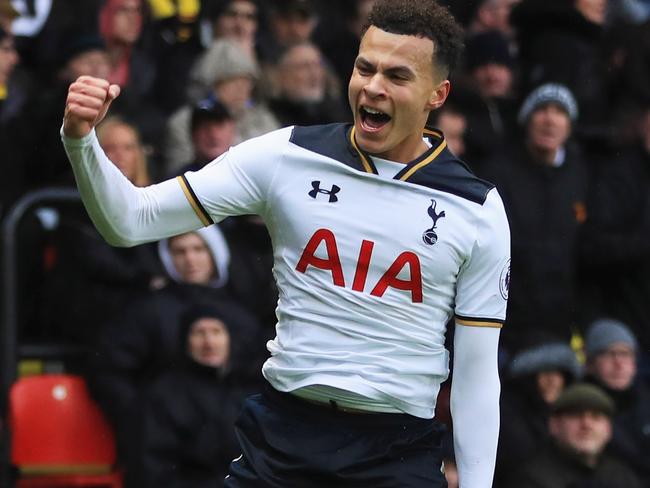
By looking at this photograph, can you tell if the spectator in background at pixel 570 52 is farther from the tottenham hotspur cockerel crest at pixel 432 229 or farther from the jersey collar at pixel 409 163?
the tottenham hotspur cockerel crest at pixel 432 229

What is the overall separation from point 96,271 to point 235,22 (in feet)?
8.44

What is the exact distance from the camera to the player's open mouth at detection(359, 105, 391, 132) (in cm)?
518

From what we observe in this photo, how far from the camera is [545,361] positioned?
9344mm

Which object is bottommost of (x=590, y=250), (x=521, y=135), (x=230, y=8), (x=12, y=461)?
(x=12, y=461)

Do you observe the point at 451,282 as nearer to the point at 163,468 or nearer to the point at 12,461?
the point at 163,468

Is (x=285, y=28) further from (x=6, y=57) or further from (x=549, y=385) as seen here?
(x=549, y=385)

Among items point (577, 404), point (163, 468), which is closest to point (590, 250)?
point (577, 404)

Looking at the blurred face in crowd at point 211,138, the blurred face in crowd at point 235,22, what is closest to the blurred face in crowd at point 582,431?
the blurred face in crowd at point 211,138

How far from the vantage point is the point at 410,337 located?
5.18m

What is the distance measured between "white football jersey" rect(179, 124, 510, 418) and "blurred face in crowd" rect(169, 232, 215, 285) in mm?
3555

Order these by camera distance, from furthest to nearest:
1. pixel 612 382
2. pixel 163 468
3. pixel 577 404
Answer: pixel 612 382
pixel 577 404
pixel 163 468

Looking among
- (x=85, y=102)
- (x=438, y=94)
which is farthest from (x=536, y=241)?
(x=85, y=102)

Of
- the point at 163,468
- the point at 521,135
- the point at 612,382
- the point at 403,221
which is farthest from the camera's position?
the point at 521,135

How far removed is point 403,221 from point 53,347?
4202mm
